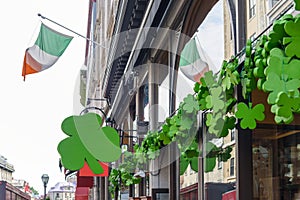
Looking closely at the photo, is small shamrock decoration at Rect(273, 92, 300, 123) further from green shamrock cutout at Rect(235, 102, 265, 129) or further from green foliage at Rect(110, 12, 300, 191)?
green shamrock cutout at Rect(235, 102, 265, 129)

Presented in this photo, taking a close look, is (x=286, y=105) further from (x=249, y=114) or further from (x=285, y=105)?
(x=249, y=114)

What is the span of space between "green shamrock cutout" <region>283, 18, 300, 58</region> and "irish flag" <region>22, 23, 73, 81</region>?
9412mm

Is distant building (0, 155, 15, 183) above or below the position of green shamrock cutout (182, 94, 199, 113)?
below

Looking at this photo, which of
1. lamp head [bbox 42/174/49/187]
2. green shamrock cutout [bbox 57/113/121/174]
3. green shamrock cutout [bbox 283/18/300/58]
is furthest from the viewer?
lamp head [bbox 42/174/49/187]

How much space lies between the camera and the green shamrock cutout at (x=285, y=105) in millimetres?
2410

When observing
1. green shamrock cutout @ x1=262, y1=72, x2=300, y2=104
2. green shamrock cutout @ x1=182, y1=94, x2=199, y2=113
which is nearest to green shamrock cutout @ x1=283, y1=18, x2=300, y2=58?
green shamrock cutout @ x1=262, y1=72, x2=300, y2=104

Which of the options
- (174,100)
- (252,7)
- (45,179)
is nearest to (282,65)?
(252,7)

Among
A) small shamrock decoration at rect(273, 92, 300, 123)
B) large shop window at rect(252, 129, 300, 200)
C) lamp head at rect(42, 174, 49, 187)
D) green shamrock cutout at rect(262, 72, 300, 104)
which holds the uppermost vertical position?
→ green shamrock cutout at rect(262, 72, 300, 104)

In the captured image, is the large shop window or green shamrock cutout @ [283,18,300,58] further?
the large shop window

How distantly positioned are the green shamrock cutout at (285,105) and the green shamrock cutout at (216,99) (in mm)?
1423

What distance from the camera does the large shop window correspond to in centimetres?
377

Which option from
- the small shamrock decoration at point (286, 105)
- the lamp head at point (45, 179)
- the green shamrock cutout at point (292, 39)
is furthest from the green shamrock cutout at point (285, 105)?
the lamp head at point (45, 179)

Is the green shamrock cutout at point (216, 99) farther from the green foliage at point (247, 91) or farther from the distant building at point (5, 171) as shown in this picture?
the distant building at point (5, 171)

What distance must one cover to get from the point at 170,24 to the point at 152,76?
171 cm
